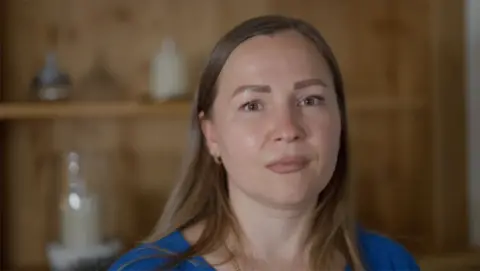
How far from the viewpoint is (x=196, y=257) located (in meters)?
1.25

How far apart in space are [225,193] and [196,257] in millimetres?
152

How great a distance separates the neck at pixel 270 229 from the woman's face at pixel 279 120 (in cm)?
3

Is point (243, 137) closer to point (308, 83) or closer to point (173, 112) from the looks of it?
point (308, 83)

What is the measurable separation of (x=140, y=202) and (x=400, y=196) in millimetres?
689

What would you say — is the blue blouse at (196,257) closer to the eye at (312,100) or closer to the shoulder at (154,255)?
the shoulder at (154,255)

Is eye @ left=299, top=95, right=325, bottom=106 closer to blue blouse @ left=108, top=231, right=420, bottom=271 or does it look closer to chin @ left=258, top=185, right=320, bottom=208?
chin @ left=258, top=185, right=320, bottom=208

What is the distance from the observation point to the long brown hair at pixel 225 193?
4.21ft

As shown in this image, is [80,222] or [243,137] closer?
[243,137]

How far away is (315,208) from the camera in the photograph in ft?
4.43

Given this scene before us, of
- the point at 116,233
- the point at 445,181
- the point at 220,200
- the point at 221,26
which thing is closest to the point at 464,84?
the point at 445,181

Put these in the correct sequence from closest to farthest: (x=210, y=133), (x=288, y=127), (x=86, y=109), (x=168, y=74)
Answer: (x=288, y=127)
(x=210, y=133)
(x=86, y=109)
(x=168, y=74)

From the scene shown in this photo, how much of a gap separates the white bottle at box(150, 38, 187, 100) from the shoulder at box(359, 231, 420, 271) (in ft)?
1.91

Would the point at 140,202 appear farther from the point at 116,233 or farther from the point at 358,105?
the point at 358,105

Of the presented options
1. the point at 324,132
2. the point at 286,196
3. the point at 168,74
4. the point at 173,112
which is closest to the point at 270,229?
the point at 286,196
